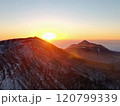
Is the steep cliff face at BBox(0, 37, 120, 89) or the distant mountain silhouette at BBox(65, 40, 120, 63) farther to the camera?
the distant mountain silhouette at BBox(65, 40, 120, 63)

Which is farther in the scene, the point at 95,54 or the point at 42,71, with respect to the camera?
the point at 95,54

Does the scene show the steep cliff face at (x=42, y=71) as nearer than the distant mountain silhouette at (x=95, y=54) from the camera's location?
Yes

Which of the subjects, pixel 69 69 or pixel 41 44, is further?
pixel 41 44

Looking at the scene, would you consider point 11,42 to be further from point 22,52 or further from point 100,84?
point 100,84

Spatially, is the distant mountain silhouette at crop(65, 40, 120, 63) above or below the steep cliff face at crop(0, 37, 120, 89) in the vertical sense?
below

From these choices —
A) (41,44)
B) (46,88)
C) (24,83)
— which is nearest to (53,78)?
(46,88)

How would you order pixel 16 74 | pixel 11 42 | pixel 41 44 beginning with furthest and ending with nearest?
pixel 41 44
pixel 11 42
pixel 16 74

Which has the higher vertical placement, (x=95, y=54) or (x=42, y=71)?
(x=42, y=71)

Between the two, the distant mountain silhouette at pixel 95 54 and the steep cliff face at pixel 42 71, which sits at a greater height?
the steep cliff face at pixel 42 71
